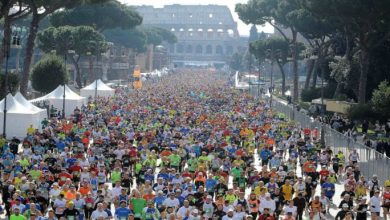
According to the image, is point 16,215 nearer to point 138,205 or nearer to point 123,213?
point 123,213

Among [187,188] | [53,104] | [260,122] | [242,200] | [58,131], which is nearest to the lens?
[242,200]

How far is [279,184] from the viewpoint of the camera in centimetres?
2088

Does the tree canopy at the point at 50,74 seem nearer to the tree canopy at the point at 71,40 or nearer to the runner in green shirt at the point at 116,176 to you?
the tree canopy at the point at 71,40

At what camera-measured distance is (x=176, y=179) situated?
778 inches

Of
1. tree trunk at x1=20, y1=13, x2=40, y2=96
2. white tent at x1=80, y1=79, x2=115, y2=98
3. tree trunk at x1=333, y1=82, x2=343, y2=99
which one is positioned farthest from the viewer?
white tent at x1=80, y1=79, x2=115, y2=98

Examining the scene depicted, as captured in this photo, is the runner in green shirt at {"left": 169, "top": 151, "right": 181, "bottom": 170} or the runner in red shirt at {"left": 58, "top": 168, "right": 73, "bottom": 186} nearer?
the runner in red shirt at {"left": 58, "top": 168, "right": 73, "bottom": 186}

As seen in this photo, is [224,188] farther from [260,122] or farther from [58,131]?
[260,122]

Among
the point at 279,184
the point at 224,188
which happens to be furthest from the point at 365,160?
the point at 224,188

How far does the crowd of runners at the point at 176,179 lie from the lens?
1672 cm

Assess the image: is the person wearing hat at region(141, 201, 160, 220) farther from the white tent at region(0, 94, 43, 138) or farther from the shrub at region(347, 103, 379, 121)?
the shrub at region(347, 103, 379, 121)

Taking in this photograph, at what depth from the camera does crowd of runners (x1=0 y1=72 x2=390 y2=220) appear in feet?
54.9

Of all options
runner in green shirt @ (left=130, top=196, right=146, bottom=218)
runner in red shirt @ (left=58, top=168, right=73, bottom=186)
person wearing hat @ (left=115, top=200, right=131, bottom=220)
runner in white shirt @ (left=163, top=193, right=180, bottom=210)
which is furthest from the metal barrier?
person wearing hat @ (left=115, top=200, right=131, bottom=220)

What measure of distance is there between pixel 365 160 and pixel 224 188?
36.3 ft

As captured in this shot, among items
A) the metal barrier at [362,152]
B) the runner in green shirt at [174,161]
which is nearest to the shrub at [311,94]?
the metal barrier at [362,152]
